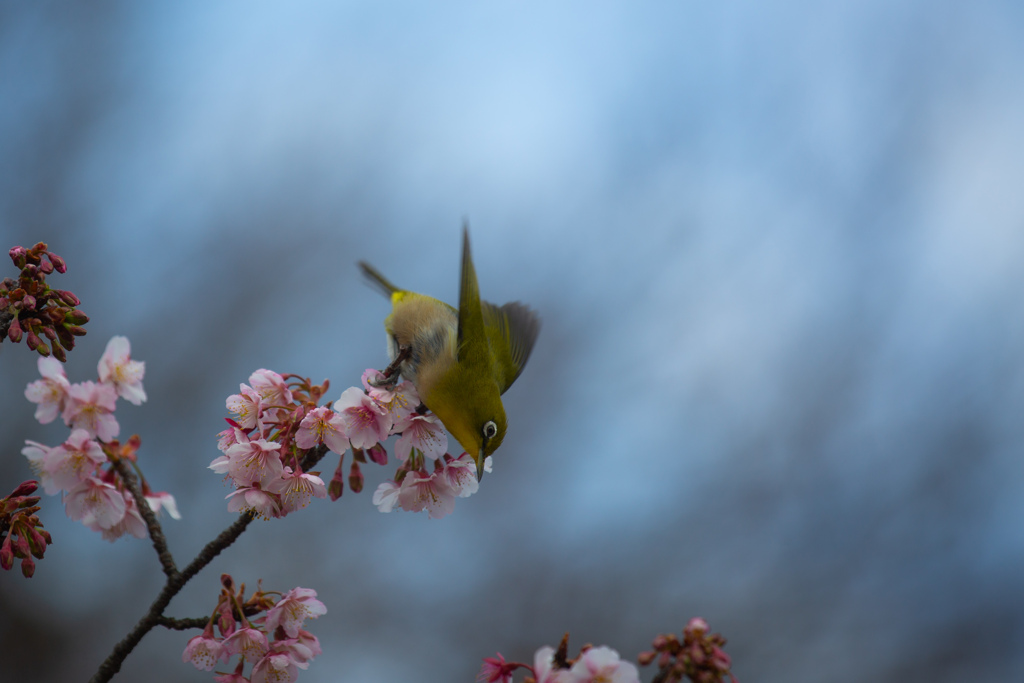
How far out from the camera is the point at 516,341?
7.10 ft

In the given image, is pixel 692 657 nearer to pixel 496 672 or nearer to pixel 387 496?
pixel 496 672

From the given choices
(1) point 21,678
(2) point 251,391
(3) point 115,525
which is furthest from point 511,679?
(1) point 21,678

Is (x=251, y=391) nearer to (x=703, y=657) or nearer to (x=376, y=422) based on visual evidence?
(x=376, y=422)

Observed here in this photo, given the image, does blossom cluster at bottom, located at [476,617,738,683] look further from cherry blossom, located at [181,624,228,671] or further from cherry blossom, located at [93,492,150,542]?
cherry blossom, located at [93,492,150,542]

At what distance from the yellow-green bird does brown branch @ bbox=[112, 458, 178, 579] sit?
2.06 feet

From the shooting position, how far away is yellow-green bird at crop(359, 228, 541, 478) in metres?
1.62

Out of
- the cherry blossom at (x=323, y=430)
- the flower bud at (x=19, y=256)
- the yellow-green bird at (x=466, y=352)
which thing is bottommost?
the cherry blossom at (x=323, y=430)

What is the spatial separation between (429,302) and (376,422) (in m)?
0.77

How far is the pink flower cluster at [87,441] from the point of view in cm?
116

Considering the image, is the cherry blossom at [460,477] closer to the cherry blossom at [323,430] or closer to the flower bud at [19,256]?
the cherry blossom at [323,430]

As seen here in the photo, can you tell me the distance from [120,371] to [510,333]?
1.18 m

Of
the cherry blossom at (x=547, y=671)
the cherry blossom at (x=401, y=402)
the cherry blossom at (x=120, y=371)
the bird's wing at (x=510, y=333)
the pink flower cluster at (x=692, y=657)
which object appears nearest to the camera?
the pink flower cluster at (x=692, y=657)

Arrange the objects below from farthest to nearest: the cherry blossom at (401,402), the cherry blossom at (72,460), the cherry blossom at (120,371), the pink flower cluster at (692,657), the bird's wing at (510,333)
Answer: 1. the bird's wing at (510,333)
2. the cherry blossom at (401,402)
3. the cherry blossom at (120,371)
4. the cherry blossom at (72,460)
5. the pink flower cluster at (692,657)

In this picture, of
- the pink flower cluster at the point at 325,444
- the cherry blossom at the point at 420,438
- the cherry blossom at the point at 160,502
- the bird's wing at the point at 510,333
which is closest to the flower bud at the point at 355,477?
the pink flower cluster at the point at 325,444
